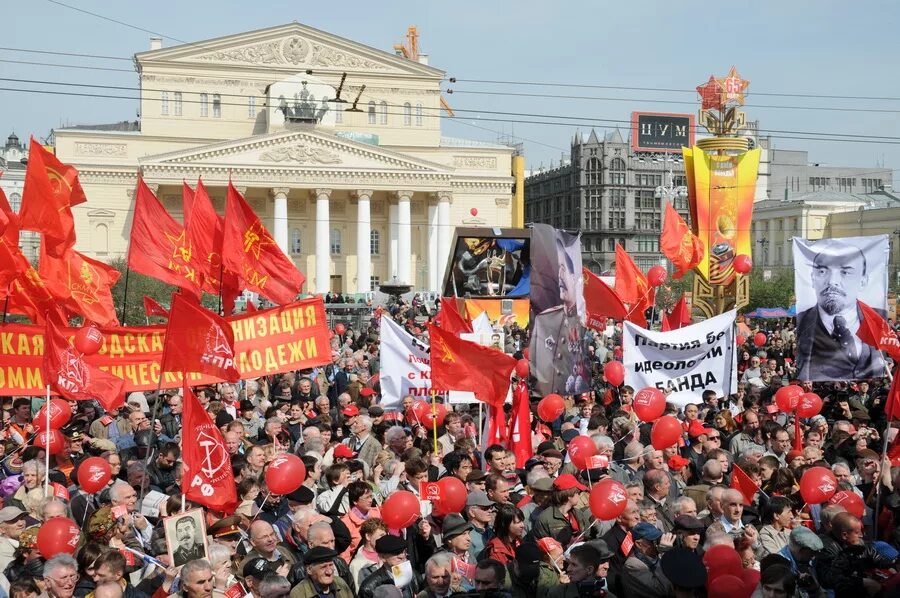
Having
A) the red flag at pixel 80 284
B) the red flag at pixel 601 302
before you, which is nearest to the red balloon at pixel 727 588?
the red flag at pixel 80 284

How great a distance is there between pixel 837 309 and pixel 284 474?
6.60 meters

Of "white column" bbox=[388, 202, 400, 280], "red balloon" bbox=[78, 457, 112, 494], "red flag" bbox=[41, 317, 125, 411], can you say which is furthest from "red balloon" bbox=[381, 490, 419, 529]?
"white column" bbox=[388, 202, 400, 280]

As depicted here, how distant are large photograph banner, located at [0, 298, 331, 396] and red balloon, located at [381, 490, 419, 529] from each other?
439 centimetres

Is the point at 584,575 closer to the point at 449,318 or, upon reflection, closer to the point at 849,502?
the point at 849,502

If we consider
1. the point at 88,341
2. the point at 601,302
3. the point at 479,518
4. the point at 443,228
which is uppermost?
the point at 443,228

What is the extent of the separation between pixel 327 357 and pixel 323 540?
205 inches

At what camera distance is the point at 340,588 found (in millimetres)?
6191

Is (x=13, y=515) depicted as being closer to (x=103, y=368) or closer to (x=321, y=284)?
(x=103, y=368)

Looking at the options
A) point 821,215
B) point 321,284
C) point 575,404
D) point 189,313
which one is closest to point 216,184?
point 321,284

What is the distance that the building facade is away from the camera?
8206 cm

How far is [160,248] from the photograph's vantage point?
12.0 meters

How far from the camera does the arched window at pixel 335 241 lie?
6500 centimetres

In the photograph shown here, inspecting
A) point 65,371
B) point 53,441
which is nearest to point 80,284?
point 65,371

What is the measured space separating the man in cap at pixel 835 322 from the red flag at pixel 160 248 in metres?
6.35
